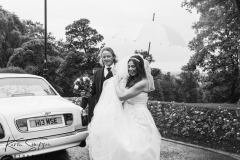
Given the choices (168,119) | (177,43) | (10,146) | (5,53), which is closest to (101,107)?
(10,146)


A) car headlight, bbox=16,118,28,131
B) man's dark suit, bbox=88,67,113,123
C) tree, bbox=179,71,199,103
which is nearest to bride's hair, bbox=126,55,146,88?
man's dark suit, bbox=88,67,113,123

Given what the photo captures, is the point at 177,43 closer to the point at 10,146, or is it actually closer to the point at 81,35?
the point at 10,146

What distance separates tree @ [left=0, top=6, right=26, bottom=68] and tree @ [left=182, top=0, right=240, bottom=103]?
2064 centimetres

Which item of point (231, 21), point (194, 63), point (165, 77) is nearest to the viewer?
point (231, 21)

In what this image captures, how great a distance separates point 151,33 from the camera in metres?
5.23

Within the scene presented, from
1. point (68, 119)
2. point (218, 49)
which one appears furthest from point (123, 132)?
point (218, 49)

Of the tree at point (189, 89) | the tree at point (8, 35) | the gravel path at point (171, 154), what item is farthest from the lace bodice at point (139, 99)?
the tree at point (189, 89)

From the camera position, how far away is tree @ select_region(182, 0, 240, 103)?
16.1 metres

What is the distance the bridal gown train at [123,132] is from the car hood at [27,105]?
3.22 ft

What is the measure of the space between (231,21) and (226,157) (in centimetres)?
1236

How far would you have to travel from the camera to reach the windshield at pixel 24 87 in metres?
4.94

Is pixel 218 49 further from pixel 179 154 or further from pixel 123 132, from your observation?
pixel 123 132

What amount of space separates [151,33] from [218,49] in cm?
1728

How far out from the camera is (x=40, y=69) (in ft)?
95.9
